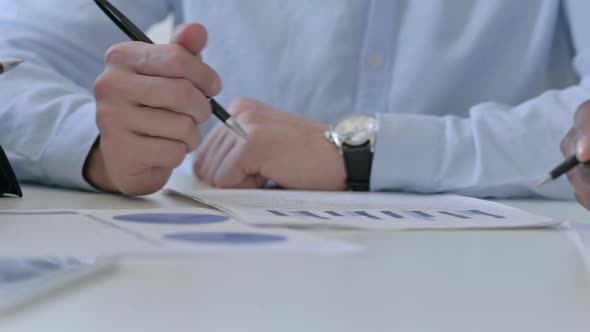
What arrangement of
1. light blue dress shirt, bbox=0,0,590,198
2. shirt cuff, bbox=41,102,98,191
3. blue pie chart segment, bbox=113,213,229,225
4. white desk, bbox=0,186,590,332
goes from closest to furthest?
1. white desk, bbox=0,186,590,332
2. blue pie chart segment, bbox=113,213,229,225
3. shirt cuff, bbox=41,102,98,191
4. light blue dress shirt, bbox=0,0,590,198

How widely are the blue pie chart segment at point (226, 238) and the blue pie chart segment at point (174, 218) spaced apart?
2.1 inches

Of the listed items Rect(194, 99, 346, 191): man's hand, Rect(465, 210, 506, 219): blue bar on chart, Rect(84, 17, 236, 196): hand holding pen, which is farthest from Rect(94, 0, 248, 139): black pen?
Rect(465, 210, 506, 219): blue bar on chart

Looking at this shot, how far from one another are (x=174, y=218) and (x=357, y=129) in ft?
1.17

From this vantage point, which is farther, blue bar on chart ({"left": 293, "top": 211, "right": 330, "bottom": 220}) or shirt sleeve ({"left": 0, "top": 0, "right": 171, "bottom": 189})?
shirt sleeve ({"left": 0, "top": 0, "right": 171, "bottom": 189})

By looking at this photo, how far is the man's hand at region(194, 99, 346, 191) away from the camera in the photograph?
2.33 ft

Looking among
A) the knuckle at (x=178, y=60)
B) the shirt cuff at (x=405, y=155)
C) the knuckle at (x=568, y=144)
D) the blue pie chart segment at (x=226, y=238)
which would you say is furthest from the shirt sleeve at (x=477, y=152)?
the blue pie chart segment at (x=226, y=238)

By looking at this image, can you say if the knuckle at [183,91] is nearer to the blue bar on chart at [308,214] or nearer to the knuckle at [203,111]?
the knuckle at [203,111]

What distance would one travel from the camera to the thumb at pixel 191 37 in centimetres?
54

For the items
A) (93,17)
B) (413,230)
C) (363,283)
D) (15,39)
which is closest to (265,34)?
(93,17)

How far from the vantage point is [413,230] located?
0.43 m

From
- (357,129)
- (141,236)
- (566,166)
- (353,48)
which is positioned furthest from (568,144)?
(353,48)

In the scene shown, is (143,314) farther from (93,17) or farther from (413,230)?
(93,17)

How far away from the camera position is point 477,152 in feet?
2.29

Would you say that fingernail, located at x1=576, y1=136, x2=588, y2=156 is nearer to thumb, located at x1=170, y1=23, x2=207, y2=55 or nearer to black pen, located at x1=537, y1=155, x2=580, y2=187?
black pen, located at x1=537, y1=155, x2=580, y2=187
